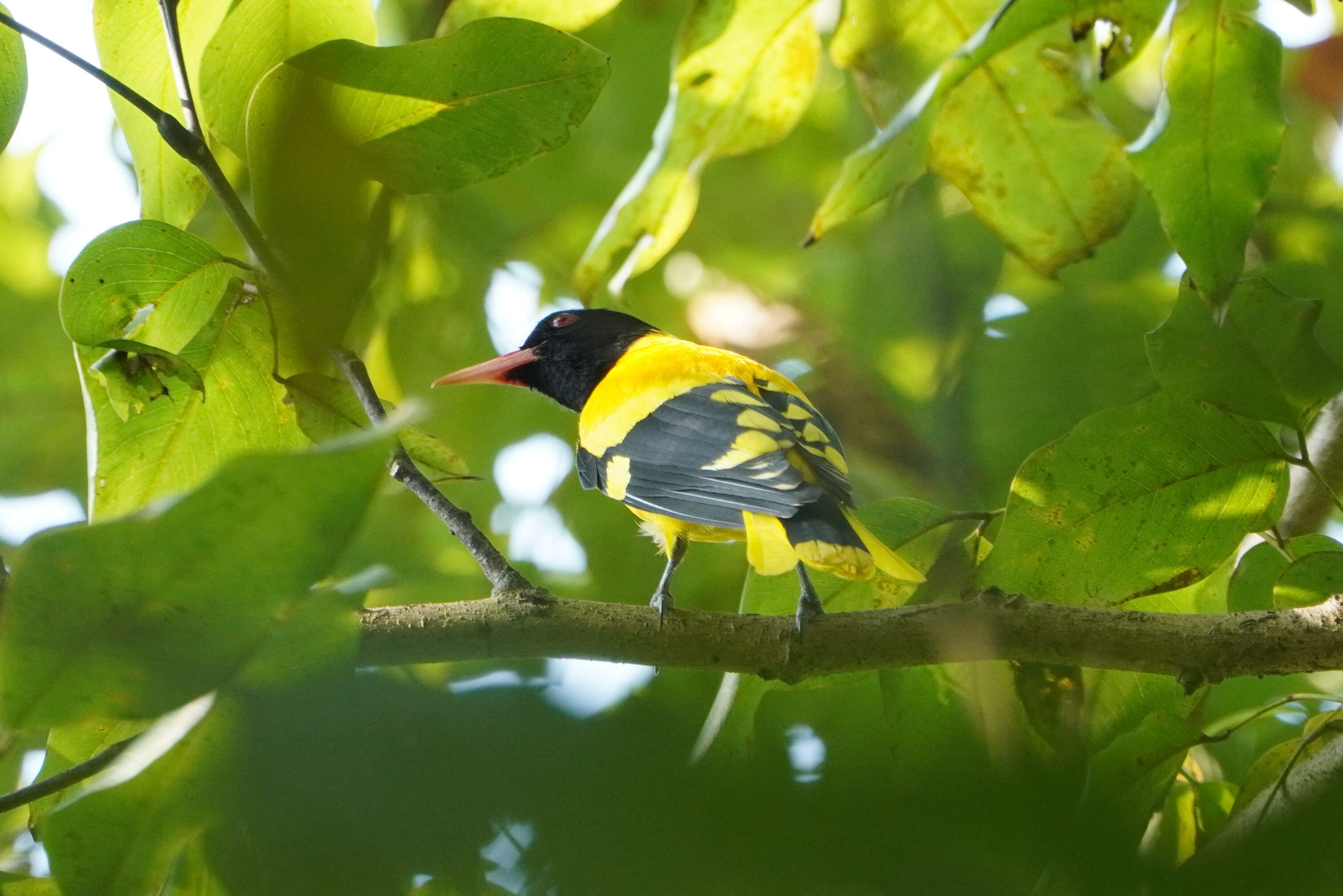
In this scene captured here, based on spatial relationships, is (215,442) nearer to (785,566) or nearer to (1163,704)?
(785,566)

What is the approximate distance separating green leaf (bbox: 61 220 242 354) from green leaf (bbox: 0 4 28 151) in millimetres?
194

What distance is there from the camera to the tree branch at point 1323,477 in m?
1.91

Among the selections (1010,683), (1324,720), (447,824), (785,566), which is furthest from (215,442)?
(1324,720)

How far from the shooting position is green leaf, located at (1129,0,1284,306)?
48.8 inches

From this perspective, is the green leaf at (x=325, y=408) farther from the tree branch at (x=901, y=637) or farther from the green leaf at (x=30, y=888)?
the green leaf at (x=30, y=888)

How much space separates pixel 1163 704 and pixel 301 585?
1.24 meters

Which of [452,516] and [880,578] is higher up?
[452,516]

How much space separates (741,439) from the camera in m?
2.08

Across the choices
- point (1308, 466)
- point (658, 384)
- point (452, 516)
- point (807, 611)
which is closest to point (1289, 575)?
point (1308, 466)

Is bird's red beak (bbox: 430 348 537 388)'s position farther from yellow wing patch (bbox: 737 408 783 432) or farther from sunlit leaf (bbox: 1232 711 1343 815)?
sunlit leaf (bbox: 1232 711 1343 815)

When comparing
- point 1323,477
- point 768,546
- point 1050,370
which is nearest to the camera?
point 1050,370

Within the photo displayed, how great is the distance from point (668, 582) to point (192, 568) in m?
1.55

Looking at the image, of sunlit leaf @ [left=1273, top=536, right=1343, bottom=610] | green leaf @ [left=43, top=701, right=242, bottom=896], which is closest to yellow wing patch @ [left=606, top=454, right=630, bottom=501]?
sunlit leaf @ [left=1273, top=536, right=1343, bottom=610]

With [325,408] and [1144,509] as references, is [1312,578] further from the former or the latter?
[325,408]
